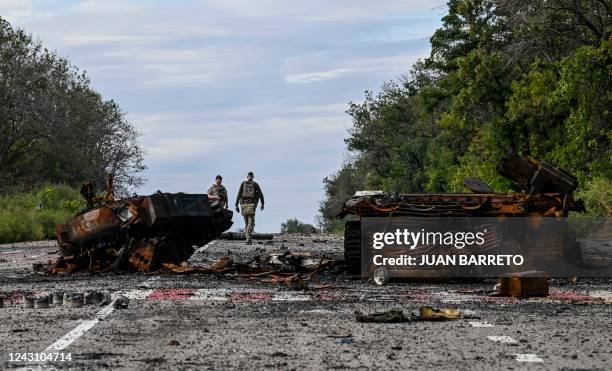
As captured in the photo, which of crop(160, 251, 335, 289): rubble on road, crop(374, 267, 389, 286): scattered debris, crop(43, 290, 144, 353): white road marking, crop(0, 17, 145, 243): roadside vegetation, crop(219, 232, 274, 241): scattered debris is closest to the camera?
crop(43, 290, 144, 353): white road marking

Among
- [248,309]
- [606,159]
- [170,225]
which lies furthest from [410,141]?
[248,309]

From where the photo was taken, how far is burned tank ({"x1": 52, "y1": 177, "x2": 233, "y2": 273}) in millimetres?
23766

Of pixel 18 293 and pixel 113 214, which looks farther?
pixel 113 214

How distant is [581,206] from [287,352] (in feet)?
39.8

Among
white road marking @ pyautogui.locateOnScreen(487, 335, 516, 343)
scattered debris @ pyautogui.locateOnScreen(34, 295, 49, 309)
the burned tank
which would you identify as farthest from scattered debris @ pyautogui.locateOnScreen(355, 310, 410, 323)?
the burned tank

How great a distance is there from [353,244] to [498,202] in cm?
257

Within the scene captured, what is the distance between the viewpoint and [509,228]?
21.7m

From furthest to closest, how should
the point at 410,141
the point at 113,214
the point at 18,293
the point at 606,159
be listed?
the point at 410,141 → the point at 606,159 → the point at 113,214 → the point at 18,293

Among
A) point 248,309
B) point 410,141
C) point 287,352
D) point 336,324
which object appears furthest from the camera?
point 410,141

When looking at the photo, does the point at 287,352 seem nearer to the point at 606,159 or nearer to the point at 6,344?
the point at 6,344

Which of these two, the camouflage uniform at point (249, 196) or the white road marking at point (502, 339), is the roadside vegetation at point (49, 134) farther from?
the white road marking at point (502, 339)

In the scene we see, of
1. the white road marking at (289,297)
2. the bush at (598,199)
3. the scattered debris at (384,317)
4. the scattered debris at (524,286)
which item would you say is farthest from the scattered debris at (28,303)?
the bush at (598,199)

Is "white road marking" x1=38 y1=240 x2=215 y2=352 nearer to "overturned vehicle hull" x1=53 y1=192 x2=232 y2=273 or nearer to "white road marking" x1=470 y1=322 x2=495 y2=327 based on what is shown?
"white road marking" x1=470 y1=322 x2=495 y2=327

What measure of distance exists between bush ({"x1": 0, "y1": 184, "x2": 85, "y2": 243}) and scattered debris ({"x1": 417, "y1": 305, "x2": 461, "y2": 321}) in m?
33.0
